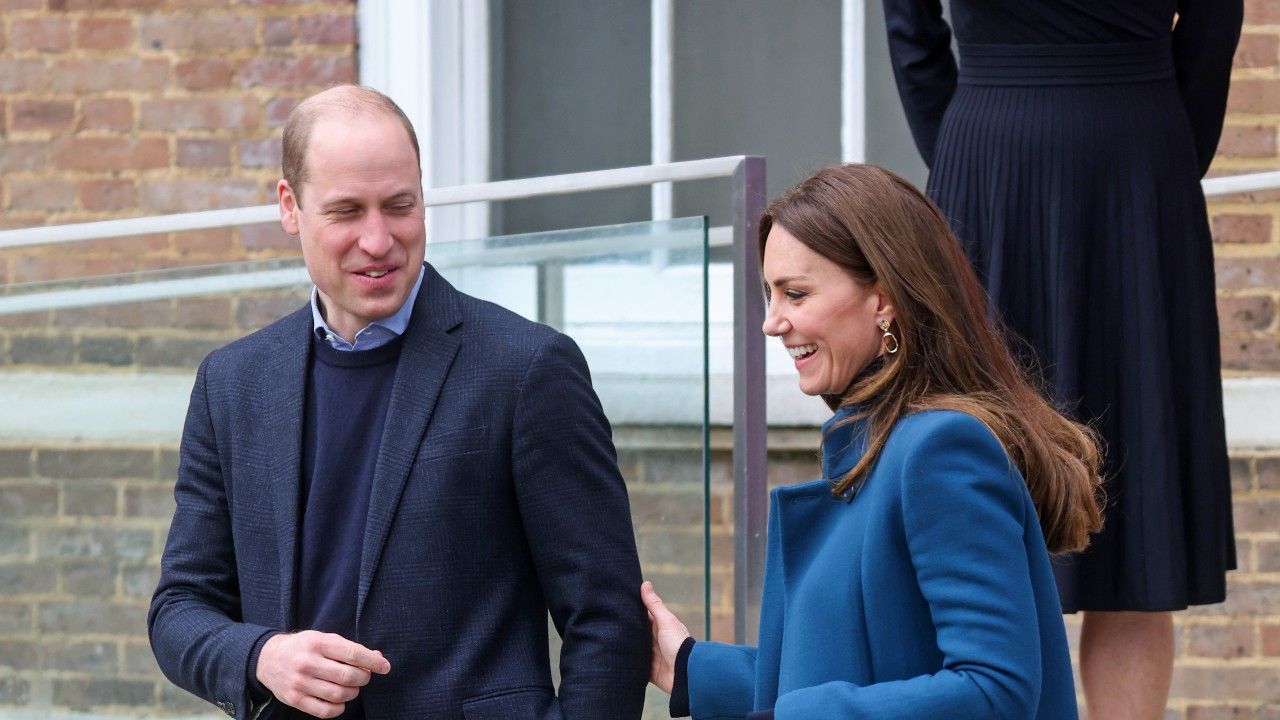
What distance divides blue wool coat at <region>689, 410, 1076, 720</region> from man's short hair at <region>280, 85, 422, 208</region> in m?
0.69

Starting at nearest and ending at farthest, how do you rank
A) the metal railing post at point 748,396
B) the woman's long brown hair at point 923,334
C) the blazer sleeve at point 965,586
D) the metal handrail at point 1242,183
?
1. the blazer sleeve at point 965,586
2. the woman's long brown hair at point 923,334
3. the metal railing post at point 748,396
4. the metal handrail at point 1242,183

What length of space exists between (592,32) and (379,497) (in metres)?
2.58

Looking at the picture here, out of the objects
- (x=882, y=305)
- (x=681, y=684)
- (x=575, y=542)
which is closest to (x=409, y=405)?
(x=575, y=542)

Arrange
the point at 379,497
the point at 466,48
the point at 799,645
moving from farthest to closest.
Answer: the point at 466,48, the point at 379,497, the point at 799,645

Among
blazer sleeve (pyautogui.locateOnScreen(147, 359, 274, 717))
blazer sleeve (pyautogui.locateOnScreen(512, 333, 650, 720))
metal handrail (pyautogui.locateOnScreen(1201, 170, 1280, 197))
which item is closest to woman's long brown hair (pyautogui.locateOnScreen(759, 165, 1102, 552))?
blazer sleeve (pyautogui.locateOnScreen(512, 333, 650, 720))

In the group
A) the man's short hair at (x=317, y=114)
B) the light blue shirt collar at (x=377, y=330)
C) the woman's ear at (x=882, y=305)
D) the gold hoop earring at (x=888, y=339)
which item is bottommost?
the light blue shirt collar at (x=377, y=330)

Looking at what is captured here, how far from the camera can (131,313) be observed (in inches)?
125

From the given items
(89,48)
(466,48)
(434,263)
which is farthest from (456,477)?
(89,48)

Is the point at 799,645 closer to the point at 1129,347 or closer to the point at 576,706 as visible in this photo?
the point at 576,706

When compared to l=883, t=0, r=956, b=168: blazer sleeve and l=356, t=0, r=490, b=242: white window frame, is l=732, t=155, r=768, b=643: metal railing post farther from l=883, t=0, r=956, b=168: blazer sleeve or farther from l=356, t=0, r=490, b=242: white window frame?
l=356, t=0, r=490, b=242: white window frame

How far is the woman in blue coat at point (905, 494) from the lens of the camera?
1.67 m

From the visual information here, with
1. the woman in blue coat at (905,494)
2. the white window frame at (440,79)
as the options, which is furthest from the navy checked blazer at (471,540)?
the white window frame at (440,79)

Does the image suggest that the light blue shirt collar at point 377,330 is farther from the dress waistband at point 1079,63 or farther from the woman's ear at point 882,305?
the dress waistband at point 1079,63

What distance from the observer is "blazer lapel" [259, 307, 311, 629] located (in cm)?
216
